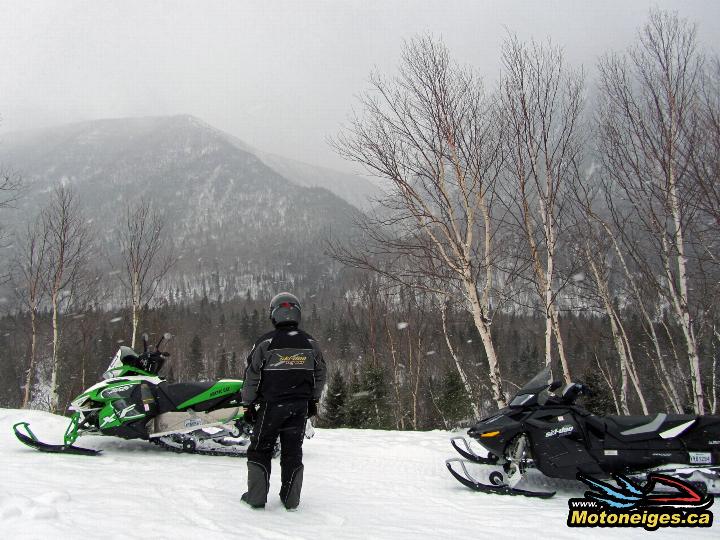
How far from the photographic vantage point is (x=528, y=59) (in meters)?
9.20

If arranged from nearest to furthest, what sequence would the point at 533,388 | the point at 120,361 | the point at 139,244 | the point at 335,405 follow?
1. the point at 533,388
2. the point at 120,361
3. the point at 139,244
4. the point at 335,405

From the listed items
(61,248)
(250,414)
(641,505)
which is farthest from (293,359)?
(61,248)

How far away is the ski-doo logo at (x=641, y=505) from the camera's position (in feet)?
11.3

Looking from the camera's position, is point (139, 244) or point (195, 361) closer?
point (139, 244)

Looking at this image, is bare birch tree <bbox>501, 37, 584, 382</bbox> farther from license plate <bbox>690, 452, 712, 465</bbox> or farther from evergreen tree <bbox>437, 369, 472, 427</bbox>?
evergreen tree <bbox>437, 369, 472, 427</bbox>

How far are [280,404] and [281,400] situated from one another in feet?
0.10

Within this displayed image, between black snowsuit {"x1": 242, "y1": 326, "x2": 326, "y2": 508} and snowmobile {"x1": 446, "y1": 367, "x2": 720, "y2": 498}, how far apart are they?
1.66m

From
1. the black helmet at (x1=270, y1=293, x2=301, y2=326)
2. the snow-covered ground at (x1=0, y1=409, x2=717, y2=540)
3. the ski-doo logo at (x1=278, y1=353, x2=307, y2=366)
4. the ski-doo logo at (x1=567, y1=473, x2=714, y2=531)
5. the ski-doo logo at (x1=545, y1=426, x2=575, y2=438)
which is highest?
the black helmet at (x1=270, y1=293, x2=301, y2=326)

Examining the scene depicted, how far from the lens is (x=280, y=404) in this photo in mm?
3656

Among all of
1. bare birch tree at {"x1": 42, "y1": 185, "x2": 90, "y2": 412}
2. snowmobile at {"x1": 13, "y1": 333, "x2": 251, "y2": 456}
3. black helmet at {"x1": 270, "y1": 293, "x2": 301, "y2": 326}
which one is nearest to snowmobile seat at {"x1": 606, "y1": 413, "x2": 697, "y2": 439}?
black helmet at {"x1": 270, "y1": 293, "x2": 301, "y2": 326}

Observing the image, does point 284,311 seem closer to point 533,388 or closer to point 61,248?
point 533,388

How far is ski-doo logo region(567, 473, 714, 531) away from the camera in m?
3.43

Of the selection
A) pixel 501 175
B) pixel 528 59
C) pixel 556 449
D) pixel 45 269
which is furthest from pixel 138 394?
pixel 45 269

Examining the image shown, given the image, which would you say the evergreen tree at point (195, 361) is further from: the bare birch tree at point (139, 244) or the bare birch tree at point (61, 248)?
the bare birch tree at point (139, 244)
